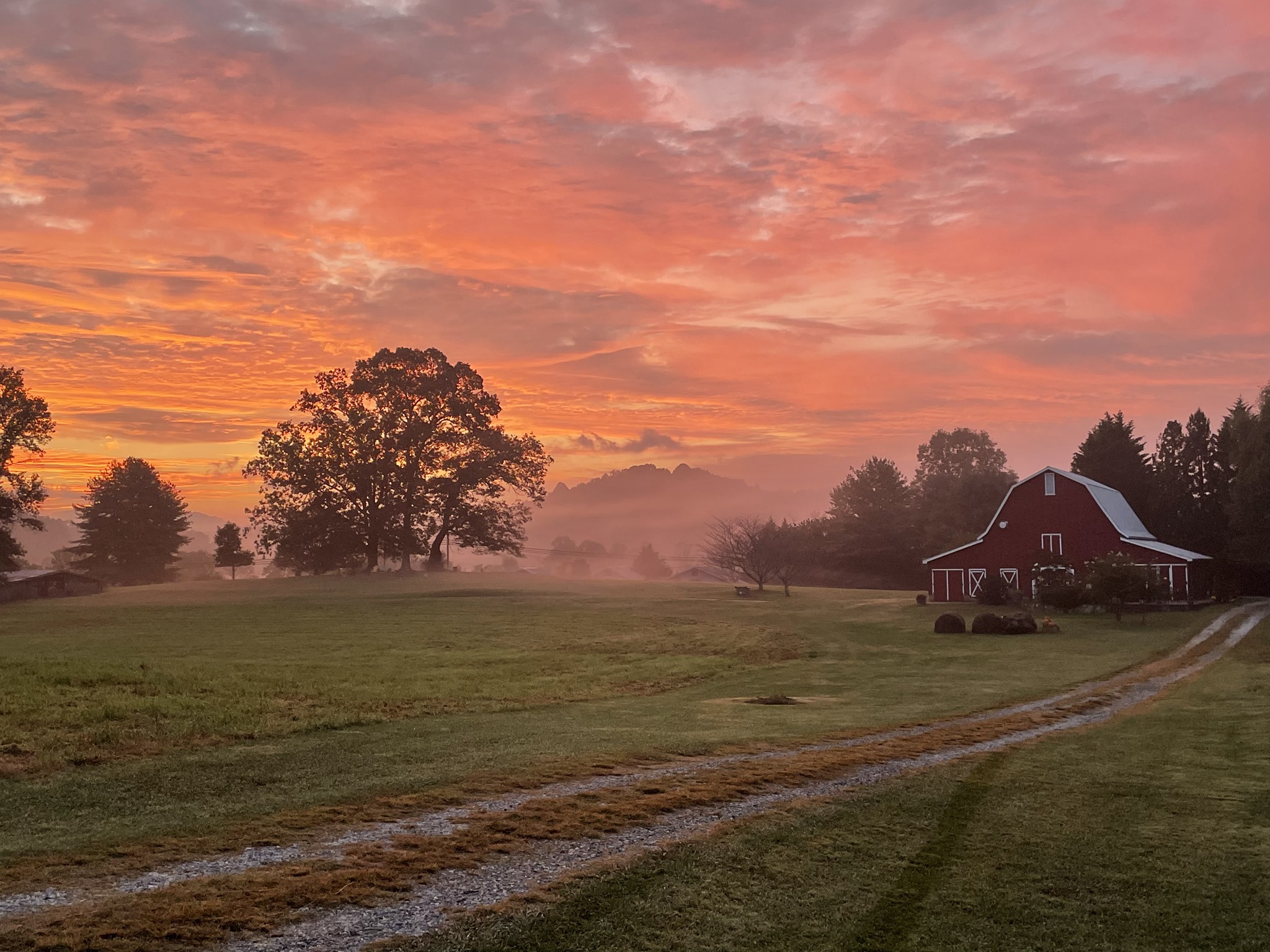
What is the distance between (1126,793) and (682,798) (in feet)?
24.7

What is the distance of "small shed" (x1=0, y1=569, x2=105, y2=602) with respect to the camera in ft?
249

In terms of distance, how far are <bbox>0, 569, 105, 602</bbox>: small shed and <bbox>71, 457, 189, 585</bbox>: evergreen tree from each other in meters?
25.1

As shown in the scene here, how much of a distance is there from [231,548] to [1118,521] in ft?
308

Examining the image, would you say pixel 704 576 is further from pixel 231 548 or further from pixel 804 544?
pixel 231 548

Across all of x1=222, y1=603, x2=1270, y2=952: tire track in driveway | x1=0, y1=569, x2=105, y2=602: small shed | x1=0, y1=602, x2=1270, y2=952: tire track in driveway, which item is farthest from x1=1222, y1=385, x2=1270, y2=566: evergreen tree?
x1=0, y1=569, x2=105, y2=602: small shed

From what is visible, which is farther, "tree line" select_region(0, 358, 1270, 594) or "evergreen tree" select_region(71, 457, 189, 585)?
"evergreen tree" select_region(71, 457, 189, 585)

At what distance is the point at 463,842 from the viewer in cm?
1241

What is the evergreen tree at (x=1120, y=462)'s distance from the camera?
302 ft

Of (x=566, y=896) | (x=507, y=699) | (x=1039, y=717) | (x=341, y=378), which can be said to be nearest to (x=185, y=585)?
(x=341, y=378)

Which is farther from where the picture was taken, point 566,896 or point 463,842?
point 463,842

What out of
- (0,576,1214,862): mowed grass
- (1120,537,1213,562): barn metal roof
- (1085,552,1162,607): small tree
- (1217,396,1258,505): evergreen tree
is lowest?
(0,576,1214,862): mowed grass

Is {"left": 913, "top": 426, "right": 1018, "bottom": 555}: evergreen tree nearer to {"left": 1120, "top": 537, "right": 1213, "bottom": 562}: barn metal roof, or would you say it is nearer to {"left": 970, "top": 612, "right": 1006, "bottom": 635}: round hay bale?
{"left": 1120, "top": 537, "right": 1213, "bottom": 562}: barn metal roof

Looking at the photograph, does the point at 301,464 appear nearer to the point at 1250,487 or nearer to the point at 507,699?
the point at 507,699

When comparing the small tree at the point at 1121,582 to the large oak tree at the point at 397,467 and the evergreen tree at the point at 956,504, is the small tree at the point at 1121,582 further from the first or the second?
the large oak tree at the point at 397,467
